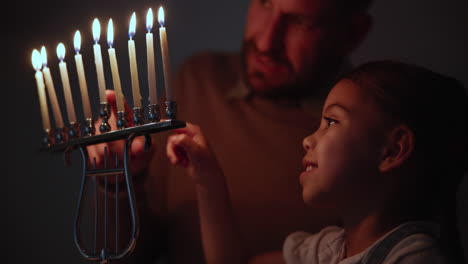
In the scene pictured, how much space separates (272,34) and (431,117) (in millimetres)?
391

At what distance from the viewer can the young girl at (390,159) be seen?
2.51 ft

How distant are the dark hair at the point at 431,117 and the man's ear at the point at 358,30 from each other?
0.54ft

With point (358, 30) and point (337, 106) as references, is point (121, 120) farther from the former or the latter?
point (358, 30)

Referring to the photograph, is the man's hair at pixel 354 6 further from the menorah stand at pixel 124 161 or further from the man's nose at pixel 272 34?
the menorah stand at pixel 124 161

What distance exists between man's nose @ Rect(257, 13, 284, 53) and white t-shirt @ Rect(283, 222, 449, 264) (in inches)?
14.6

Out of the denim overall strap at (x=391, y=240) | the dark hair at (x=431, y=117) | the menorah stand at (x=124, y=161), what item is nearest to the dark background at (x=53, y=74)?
the menorah stand at (x=124, y=161)

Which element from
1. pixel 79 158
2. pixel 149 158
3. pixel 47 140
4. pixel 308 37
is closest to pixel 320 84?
pixel 308 37

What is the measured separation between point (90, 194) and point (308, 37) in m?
0.64

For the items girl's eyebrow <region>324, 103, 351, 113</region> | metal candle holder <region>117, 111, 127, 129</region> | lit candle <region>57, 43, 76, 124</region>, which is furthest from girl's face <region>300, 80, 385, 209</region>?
lit candle <region>57, 43, 76, 124</region>

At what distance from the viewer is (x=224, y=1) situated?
1.14 m

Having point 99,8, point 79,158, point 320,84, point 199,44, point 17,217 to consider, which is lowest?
point 17,217

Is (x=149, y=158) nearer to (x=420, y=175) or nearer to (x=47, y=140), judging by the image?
(x=47, y=140)

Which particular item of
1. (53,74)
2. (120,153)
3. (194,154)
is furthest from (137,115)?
(53,74)

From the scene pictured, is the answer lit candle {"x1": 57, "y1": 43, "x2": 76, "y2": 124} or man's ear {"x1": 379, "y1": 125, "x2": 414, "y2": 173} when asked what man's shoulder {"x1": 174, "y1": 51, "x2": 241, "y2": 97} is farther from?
man's ear {"x1": 379, "y1": 125, "x2": 414, "y2": 173}
